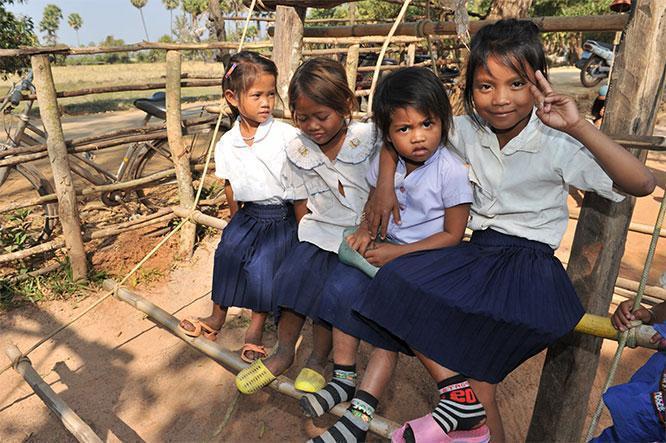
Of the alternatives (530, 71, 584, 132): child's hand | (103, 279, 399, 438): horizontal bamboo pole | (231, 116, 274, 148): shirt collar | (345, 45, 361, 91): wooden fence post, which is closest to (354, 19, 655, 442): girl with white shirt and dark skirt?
(530, 71, 584, 132): child's hand

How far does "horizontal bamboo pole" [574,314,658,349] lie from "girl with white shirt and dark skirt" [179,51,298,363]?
1066 mm

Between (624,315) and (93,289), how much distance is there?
3.36 metres

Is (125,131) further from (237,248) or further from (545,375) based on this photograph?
(545,375)

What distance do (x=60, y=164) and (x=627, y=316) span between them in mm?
3298

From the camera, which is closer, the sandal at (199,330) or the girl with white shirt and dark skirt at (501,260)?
the girl with white shirt and dark skirt at (501,260)

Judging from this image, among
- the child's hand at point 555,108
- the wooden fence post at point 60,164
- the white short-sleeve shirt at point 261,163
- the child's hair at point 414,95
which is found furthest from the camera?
the wooden fence post at point 60,164

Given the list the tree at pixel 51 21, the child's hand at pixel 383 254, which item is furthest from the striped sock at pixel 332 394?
the tree at pixel 51 21

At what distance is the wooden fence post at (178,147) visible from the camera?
3.57m

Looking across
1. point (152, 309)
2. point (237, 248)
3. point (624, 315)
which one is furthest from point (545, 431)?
point (152, 309)

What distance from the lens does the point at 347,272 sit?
1.60 metres

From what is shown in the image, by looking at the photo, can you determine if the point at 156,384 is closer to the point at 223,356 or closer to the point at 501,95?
the point at 223,356

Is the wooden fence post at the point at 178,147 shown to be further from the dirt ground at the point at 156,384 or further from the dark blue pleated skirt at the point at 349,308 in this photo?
the dark blue pleated skirt at the point at 349,308

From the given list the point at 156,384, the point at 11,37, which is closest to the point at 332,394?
the point at 156,384

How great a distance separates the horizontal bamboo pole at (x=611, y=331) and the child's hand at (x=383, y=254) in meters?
0.53
